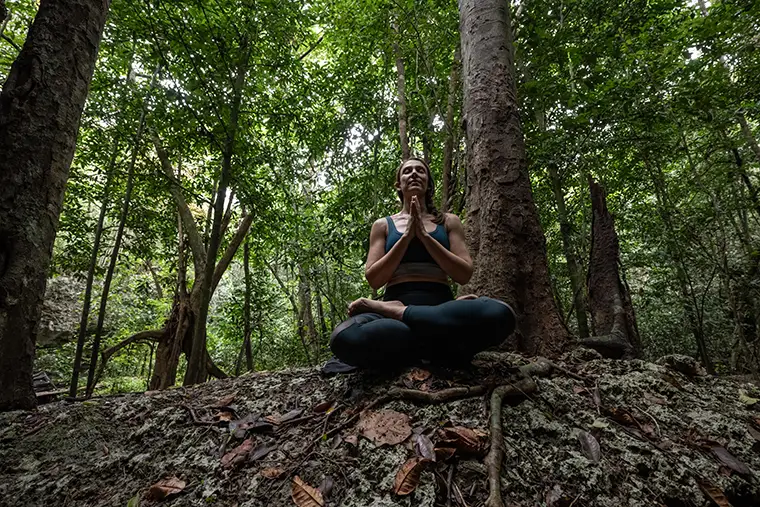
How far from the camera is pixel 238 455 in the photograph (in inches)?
69.9

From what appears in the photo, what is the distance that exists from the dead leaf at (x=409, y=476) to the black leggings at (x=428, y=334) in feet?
2.14

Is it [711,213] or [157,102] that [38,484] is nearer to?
[157,102]

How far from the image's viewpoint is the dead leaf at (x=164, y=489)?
5.04 feet

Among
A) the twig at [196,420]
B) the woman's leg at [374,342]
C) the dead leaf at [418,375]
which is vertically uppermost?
the woman's leg at [374,342]

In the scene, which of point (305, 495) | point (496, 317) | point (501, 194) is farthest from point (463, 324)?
point (501, 194)

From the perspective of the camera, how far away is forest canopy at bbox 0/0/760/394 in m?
4.30

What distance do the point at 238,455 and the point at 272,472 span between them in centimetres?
29

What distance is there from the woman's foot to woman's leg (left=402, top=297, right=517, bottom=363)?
126mm

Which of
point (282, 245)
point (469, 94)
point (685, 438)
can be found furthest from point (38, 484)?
point (282, 245)

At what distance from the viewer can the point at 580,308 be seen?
6230 millimetres

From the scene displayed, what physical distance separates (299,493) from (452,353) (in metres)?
1.07

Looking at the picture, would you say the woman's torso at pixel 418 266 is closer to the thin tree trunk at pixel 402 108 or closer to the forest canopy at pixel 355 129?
the forest canopy at pixel 355 129

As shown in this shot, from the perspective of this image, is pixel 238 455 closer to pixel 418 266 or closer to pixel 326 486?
pixel 326 486

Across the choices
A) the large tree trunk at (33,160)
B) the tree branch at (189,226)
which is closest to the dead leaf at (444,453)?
the large tree trunk at (33,160)
